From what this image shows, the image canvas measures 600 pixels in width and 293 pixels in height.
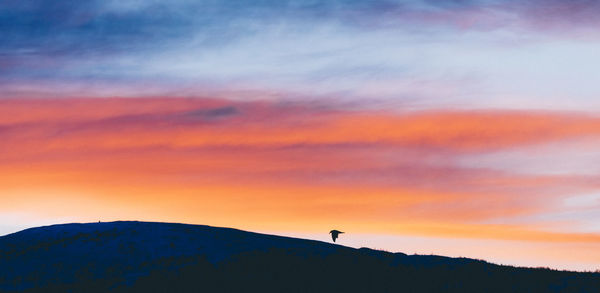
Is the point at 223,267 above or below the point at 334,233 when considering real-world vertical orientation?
below

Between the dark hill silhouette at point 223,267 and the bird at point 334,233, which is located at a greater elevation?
the bird at point 334,233

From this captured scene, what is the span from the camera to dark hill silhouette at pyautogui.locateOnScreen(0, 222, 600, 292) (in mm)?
39750

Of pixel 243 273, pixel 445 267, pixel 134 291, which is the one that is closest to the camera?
pixel 134 291

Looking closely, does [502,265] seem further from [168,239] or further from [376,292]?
[168,239]

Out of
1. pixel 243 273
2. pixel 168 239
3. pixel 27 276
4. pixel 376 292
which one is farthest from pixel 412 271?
pixel 27 276

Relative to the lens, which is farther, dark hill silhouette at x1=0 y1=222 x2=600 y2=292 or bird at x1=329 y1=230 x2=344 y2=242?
bird at x1=329 y1=230 x2=344 y2=242

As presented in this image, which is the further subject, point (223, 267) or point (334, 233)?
point (334, 233)

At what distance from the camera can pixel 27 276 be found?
42.6 metres

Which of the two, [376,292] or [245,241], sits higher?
[245,241]

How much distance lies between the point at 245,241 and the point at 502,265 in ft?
45.8

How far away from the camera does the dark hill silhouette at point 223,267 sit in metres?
39.8

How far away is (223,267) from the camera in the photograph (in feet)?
139

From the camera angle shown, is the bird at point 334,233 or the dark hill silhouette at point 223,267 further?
the bird at point 334,233

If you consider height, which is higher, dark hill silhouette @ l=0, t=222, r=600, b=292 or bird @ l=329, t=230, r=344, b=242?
bird @ l=329, t=230, r=344, b=242
